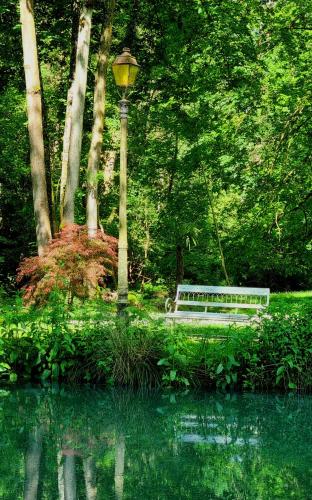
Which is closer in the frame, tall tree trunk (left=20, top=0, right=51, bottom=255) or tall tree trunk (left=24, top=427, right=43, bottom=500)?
tall tree trunk (left=24, top=427, right=43, bottom=500)

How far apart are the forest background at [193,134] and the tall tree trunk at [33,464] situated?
6944mm

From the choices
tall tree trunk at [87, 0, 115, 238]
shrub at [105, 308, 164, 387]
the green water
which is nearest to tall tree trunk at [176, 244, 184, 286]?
tall tree trunk at [87, 0, 115, 238]

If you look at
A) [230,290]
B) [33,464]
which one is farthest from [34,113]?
[33,464]

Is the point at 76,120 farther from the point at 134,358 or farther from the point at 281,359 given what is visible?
the point at 281,359

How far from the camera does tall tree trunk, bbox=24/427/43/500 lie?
5758mm

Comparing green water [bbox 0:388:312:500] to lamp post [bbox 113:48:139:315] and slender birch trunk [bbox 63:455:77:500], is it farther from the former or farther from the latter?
lamp post [bbox 113:48:139:315]

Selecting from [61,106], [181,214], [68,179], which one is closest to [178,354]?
[68,179]

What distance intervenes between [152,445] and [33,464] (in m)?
1.34

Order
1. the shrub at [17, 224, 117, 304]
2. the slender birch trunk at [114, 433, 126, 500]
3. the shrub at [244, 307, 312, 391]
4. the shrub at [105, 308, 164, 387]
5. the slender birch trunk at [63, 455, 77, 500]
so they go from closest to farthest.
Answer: the slender birch trunk at [63, 455, 77, 500]
the slender birch trunk at [114, 433, 126, 500]
the shrub at [244, 307, 312, 391]
the shrub at [105, 308, 164, 387]
the shrub at [17, 224, 117, 304]

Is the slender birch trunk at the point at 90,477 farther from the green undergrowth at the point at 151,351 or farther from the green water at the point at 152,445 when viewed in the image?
the green undergrowth at the point at 151,351

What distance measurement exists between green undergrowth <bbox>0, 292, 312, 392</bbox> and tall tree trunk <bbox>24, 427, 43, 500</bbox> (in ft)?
6.29

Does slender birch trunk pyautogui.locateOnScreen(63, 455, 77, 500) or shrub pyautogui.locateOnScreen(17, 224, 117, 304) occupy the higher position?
shrub pyautogui.locateOnScreen(17, 224, 117, 304)

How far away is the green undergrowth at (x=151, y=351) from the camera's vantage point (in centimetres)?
954

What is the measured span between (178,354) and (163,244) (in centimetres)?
1058
